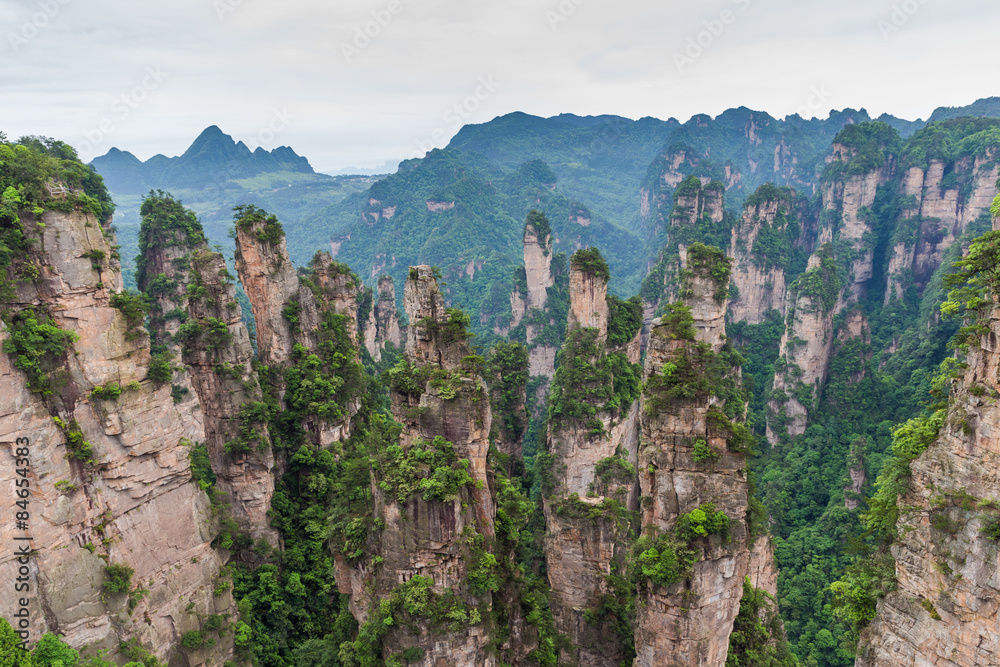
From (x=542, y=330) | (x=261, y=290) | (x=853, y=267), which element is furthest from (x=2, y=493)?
(x=853, y=267)

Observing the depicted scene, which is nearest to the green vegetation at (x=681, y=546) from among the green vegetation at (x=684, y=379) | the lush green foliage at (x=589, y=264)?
the green vegetation at (x=684, y=379)

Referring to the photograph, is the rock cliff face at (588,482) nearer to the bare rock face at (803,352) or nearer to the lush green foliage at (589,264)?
the lush green foliage at (589,264)

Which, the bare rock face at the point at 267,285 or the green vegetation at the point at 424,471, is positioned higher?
the bare rock face at the point at 267,285

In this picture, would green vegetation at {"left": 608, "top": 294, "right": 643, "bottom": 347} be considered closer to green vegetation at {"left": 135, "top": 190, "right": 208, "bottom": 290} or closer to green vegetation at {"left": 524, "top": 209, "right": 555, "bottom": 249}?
green vegetation at {"left": 524, "top": 209, "right": 555, "bottom": 249}

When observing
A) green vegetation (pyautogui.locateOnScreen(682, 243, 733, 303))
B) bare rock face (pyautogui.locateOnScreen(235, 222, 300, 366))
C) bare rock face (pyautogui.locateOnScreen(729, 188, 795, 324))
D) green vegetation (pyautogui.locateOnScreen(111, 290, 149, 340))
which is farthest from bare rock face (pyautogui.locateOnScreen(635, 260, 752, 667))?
bare rock face (pyautogui.locateOnScreen(729, 188, 795, 324))

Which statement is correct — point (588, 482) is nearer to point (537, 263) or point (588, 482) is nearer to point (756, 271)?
point (537, 263)

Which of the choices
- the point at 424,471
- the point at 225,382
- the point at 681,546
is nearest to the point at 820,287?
the point at 681,546

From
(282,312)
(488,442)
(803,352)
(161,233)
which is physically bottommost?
(803,352)
